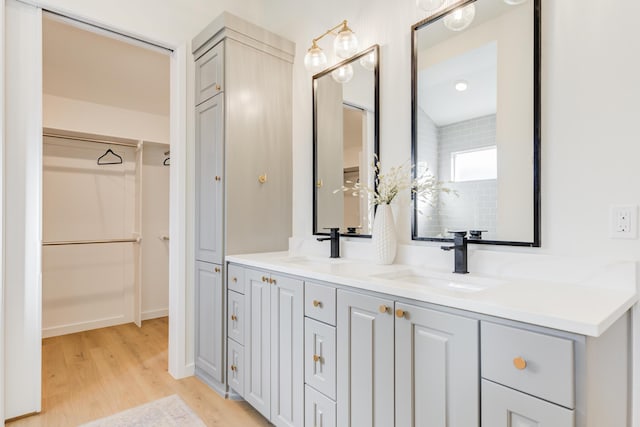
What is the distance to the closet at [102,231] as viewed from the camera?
3.51m

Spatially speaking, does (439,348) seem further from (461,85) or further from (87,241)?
(87,241)

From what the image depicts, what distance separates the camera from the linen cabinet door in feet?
6.23

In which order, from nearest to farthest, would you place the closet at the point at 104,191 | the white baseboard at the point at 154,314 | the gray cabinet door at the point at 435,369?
the gray cabinet door at the point at 435,369 → the closet at the point at 104,191 → the white baseboard at the point at 154,314

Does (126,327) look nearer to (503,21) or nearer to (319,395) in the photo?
(319,395)

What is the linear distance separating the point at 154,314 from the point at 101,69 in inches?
104

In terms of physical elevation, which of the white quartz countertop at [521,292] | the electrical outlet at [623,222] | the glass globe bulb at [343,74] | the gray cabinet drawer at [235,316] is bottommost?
the gray cabinet drawer at [235,316]

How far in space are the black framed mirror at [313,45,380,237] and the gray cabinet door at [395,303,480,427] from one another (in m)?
0.98

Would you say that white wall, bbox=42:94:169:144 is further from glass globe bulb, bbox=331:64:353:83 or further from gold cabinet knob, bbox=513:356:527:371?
gold cabinet knob, bbox=513:356:527:371

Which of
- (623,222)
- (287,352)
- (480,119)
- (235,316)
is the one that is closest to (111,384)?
(235,316)

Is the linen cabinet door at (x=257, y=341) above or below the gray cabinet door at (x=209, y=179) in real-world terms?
below

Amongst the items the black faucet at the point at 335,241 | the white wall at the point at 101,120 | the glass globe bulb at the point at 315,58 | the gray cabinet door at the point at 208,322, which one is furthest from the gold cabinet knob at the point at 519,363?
the white wall at the point at 101,120

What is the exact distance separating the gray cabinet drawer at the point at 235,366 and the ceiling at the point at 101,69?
2172 mm

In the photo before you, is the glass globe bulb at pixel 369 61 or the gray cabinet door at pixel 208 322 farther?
the gray cabinet door at pixel 208 322

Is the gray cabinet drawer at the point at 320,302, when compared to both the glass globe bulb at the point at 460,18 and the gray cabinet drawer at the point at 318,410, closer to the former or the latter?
the gray cabinet drawer at the point at 318,410
